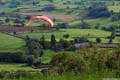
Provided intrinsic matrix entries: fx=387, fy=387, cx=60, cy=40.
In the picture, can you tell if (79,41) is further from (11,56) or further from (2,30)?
(2,30)

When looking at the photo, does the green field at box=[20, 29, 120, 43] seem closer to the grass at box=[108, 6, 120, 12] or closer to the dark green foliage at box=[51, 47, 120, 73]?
the grass at box=[108, 6, 120, 12]

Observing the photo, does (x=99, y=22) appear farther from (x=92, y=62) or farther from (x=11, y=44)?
(x=92, y=62)

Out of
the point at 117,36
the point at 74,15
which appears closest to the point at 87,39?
the point at 117,36

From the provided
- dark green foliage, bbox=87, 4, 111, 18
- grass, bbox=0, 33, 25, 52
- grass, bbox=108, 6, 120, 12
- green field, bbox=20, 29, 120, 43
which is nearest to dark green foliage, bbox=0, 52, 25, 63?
grass, bbox=0, 33, 25, 52

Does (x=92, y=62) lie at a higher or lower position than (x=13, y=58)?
higher

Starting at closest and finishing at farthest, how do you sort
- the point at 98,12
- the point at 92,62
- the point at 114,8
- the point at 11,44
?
1. the point at 92,62
2. the point at 11,44
3. the point at 98,12
4. the point at 114,8

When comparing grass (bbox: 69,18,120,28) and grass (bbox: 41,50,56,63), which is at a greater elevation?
grass (bbox: 41,50,56,63)

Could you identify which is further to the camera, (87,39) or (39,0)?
(39,0)

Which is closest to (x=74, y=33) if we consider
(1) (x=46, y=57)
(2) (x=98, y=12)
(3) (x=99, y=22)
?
(1) (x=46, y=57)

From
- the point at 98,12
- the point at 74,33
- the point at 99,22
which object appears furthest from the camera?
the point at 98,12
